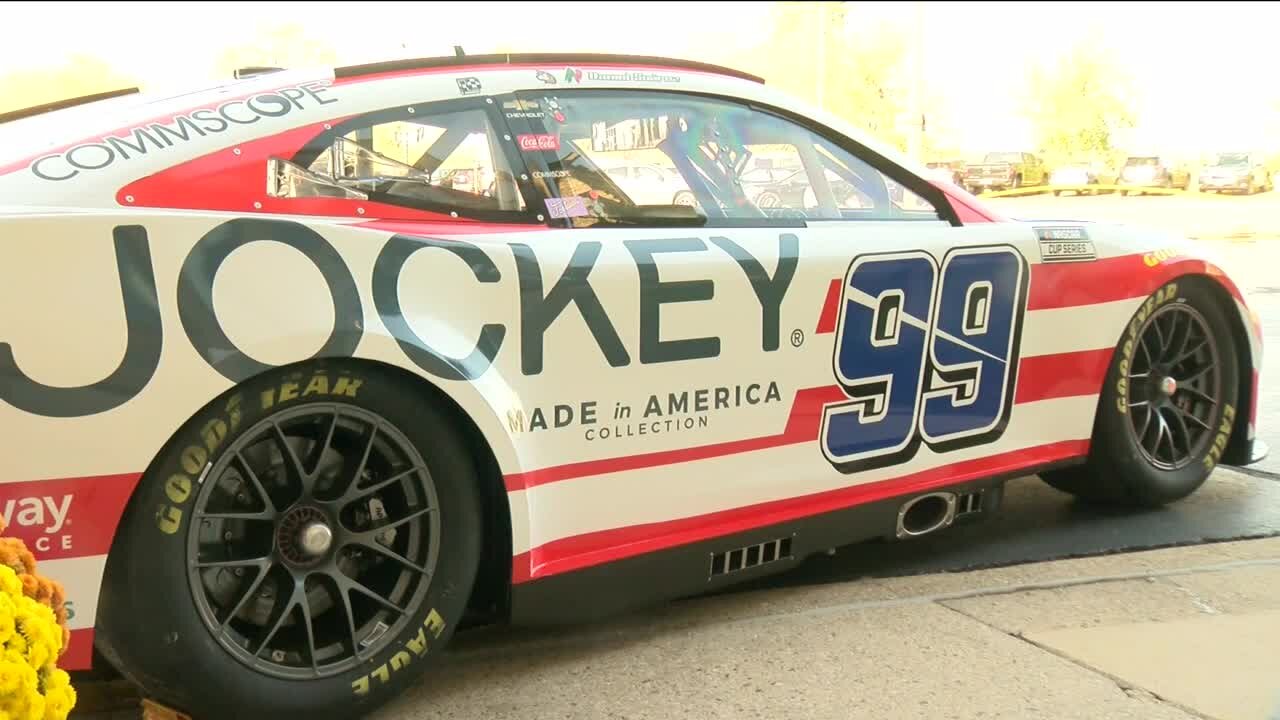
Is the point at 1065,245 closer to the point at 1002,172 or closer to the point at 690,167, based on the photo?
the point at 690,167

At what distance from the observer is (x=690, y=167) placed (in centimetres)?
334

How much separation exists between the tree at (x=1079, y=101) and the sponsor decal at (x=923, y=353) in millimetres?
24783

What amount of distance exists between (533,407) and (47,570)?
107 centimetres

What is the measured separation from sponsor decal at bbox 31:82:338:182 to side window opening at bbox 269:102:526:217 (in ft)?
0.38

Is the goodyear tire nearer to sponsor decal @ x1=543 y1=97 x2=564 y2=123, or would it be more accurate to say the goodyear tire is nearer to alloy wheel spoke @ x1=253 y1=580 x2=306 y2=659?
alloy wheel spoke @ x1=253 y1=580 x2=306 y2=659

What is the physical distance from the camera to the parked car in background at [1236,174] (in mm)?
12695

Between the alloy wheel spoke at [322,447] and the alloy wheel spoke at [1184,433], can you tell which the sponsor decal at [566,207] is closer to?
the alloy wheel spoke at [322,447]

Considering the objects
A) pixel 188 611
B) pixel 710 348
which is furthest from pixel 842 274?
pixel 188 611

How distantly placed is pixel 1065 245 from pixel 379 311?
7.84 feet

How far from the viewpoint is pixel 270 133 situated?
A: 2641mm

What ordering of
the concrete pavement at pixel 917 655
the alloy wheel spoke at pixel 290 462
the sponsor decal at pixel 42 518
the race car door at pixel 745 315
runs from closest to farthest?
the sponsor decal at pixel 42 518
the alloy wheel spoke at pixel 290 462
the concrete pavement at pixel 917 655
the race car door at pixel 745 315

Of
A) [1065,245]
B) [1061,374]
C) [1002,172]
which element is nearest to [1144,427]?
[1061,374]

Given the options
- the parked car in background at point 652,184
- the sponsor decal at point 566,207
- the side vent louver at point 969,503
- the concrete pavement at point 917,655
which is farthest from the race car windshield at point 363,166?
the side vent louver at point 969,503

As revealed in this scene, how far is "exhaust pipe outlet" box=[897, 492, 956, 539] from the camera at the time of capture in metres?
3.68
